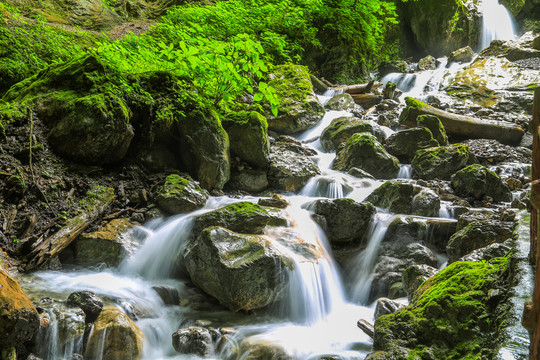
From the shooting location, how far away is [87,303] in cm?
326

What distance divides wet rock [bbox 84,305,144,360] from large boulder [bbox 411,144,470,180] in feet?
23.4

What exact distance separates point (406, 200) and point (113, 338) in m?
5.25

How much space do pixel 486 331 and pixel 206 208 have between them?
4.65 metres

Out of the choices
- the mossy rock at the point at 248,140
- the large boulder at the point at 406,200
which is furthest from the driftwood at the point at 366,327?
the mossy rock at the point at 248,140

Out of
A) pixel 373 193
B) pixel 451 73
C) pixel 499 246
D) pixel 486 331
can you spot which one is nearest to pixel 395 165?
pixel 373 193

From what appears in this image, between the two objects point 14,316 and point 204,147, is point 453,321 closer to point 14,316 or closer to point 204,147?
point 14,316

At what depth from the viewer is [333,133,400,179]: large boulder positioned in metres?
8.45

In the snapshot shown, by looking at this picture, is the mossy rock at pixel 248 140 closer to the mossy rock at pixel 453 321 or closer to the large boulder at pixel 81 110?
the large boulder at pixel 81 110

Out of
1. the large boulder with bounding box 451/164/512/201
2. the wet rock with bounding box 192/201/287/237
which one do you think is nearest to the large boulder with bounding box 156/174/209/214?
the wet rock with bounding box 192/201/287/237

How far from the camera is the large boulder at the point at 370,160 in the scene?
333 inches

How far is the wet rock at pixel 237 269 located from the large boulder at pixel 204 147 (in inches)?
95.7

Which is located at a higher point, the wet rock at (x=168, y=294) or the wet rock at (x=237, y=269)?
the wet rock at (x=237, y=269)

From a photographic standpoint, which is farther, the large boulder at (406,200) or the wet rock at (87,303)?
the large boulder at (406,200)

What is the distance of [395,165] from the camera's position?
28.0 ft
